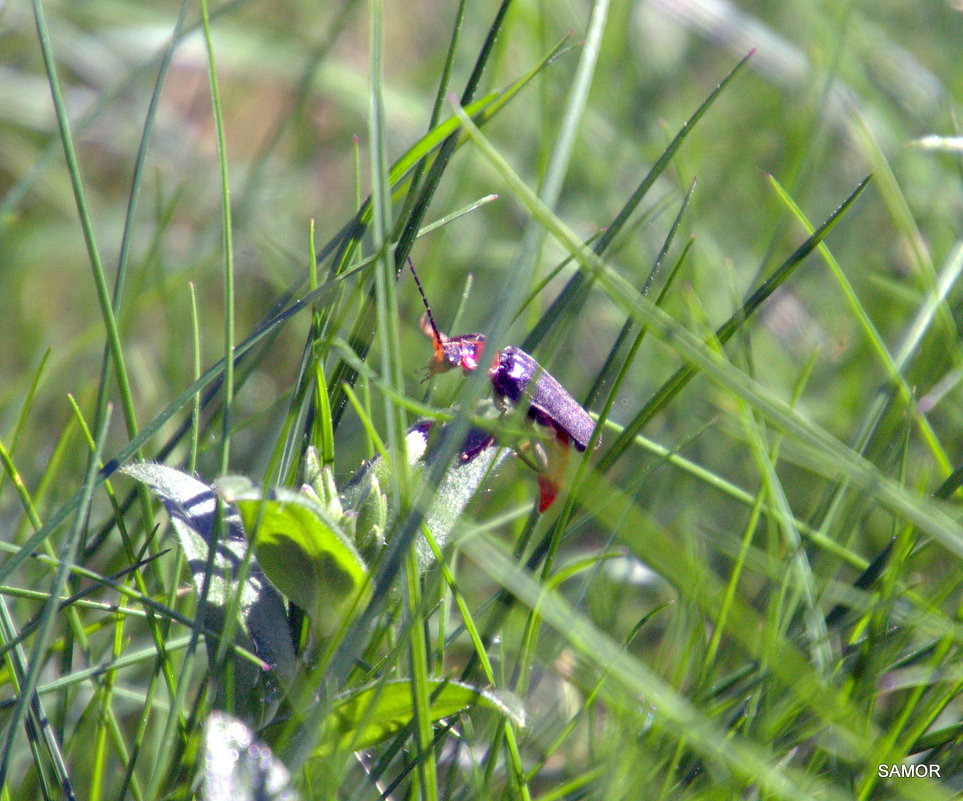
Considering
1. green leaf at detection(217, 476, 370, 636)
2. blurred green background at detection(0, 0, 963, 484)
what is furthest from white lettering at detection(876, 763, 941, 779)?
blurred green background at detection(0, 0, 963, 484)

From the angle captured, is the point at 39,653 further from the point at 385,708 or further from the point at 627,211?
the point at 627,211

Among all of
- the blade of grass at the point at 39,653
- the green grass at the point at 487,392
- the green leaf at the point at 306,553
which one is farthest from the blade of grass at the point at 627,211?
the blade of grass at the point at 39,653

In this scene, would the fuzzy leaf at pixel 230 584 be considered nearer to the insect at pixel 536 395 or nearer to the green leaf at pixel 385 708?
Answer: the green leaf at pixel 385 708

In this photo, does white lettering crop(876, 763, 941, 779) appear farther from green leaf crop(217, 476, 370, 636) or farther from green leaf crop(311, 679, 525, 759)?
green leaf crop(217, 476, 370, 636)

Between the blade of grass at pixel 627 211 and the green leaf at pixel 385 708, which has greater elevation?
the blade of grass at pixel 627 211

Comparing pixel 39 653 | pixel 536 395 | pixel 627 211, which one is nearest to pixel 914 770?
pixel 536 395
